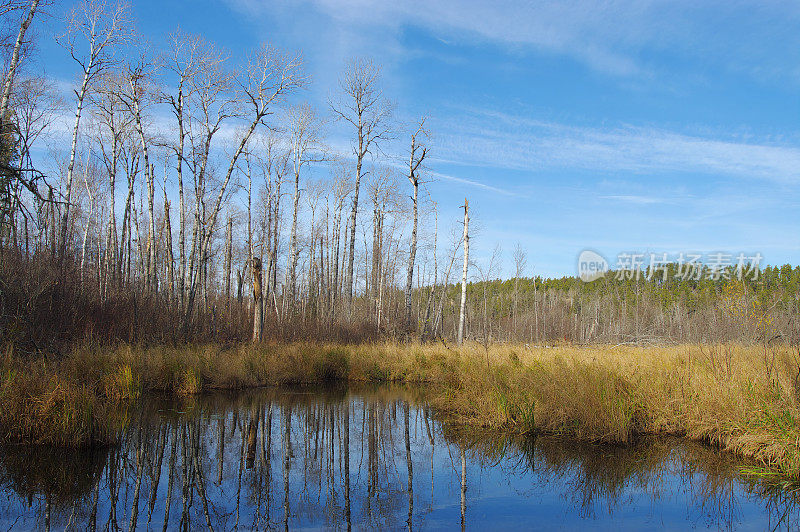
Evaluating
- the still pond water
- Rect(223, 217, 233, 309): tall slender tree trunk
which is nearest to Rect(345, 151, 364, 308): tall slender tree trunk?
Rect(223, 217, 233, 309): tall slender tree trunk

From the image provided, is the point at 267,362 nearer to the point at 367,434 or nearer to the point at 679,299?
the point at 367,434

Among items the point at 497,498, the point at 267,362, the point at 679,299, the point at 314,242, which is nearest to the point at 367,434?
the point at 497,498

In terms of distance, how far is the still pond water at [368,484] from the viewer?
16.1 feet

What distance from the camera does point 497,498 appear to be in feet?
18.6

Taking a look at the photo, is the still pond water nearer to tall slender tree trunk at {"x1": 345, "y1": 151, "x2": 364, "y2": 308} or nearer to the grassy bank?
the grassy bank

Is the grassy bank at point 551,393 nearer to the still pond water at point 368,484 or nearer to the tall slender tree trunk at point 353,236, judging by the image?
the still pond water at point 368,484

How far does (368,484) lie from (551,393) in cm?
437

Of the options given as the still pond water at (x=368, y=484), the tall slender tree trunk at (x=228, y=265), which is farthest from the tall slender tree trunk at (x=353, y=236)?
the still pond water at (x=368, y=484)

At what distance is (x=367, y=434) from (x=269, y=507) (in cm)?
385

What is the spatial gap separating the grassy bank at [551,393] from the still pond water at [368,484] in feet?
1.35

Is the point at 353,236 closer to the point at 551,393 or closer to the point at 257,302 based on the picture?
the point at 257,302

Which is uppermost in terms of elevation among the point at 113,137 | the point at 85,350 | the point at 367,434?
the point at 113,137

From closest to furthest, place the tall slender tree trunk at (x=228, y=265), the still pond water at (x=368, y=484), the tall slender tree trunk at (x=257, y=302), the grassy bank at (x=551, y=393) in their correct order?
the still pond water at (x=368, y=484) → the grassy bank at (x=551, y=393) → the tall slender tree trunk at (x=257, y=302) → the tall slender tree trunk at (x=228, y=265)

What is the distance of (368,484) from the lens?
20.3 feet
